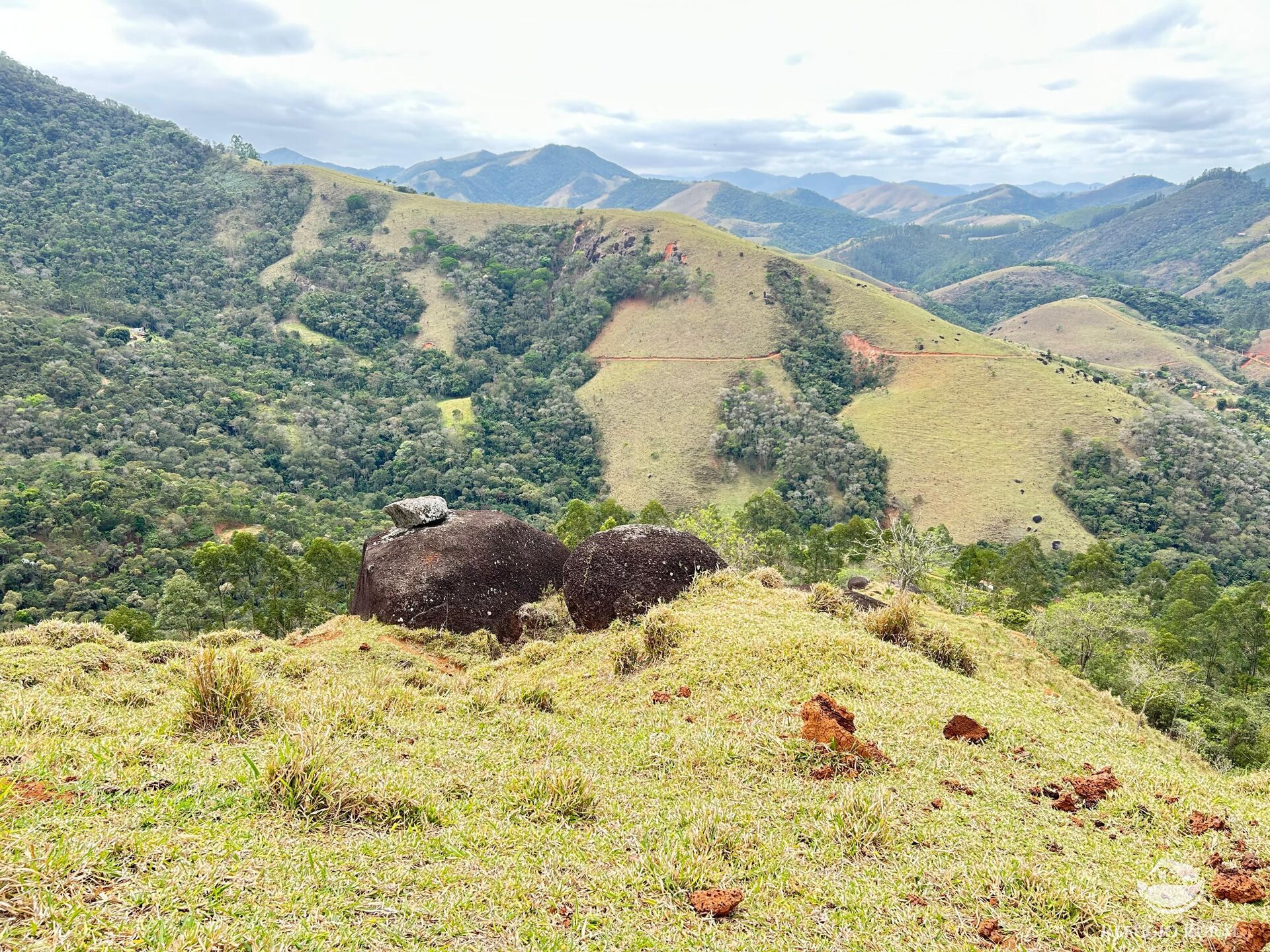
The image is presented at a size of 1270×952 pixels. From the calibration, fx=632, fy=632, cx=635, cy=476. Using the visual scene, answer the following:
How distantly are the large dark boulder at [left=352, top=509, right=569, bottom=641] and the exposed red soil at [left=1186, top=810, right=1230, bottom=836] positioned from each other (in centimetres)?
1439

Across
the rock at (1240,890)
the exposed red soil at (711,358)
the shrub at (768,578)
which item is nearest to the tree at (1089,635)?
the shrub at (768,578)

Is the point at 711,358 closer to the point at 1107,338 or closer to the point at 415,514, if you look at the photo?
the point at 415,514

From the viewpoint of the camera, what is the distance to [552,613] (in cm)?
1806

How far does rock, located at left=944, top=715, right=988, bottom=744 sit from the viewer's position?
8.47m

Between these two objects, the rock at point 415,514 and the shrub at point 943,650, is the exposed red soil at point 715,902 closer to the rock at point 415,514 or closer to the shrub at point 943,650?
the shrub at point 943,650

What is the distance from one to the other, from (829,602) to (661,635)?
Result: 4.75 meters

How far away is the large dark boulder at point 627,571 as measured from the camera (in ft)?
51.5

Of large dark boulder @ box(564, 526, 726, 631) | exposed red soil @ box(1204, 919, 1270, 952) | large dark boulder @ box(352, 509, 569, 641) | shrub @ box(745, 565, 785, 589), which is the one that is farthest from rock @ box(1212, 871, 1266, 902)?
large dark boulder @ box(352, 509, 569, 641)

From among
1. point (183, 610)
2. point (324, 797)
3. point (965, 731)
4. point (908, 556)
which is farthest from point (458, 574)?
point (183, 610)

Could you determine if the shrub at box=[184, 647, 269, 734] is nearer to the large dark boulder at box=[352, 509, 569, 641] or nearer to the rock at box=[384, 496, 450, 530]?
the large dark boulder at box=[352, 509, 569, 641]

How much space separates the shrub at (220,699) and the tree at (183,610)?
30.3 metres

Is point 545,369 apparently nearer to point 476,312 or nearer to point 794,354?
point 476,312

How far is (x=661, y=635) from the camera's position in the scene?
11781 millimetres

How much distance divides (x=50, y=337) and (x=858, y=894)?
105m
